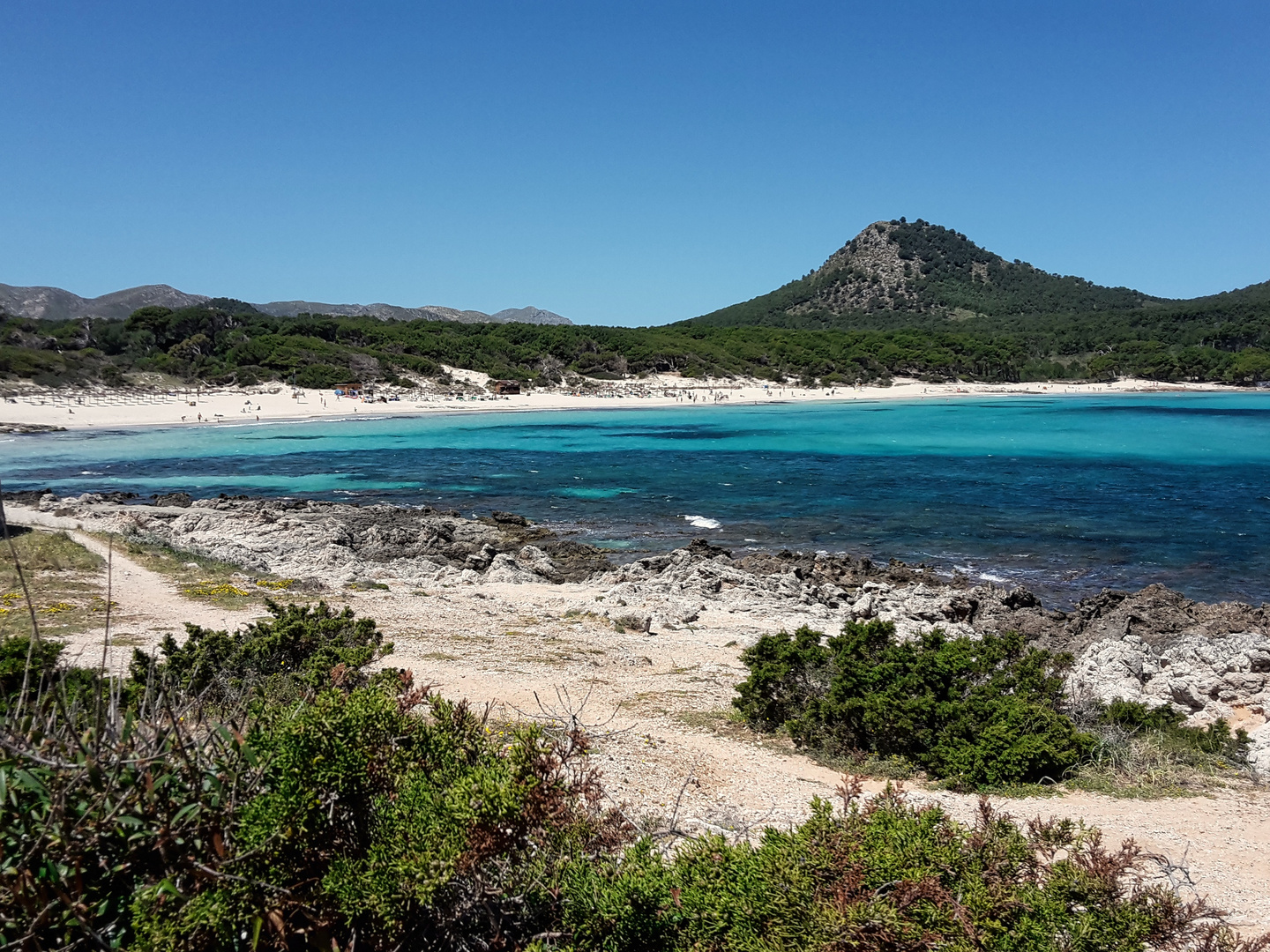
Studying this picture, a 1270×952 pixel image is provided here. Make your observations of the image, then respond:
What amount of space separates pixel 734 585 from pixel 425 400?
54.4m

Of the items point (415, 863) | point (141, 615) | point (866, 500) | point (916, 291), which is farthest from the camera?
point (916, 291)

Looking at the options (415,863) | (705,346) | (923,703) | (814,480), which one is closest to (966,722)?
(923,703)

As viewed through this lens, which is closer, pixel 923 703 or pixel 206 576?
pixel 923 703

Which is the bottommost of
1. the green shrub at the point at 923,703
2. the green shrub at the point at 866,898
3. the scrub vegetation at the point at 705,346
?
the green shrub at the point at 923,703

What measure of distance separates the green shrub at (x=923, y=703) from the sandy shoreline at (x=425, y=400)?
5111 cm

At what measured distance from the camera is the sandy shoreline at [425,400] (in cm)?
5103

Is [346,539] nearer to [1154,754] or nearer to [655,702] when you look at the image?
[655,702]

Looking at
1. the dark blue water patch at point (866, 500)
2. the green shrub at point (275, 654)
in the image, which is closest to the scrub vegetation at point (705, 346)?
the dark blue water patch at point (866, 500)

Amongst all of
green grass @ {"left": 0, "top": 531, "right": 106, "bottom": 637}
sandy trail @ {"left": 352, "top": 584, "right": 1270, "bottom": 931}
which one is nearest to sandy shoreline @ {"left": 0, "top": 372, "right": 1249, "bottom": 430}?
green grass @ {"left": 0, "top": 531, "right": 106, "bottom": 637}

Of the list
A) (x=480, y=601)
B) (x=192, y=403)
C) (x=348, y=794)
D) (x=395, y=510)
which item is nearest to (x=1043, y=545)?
(x=480, y=601)

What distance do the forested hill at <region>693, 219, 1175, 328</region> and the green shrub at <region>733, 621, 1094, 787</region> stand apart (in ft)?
455

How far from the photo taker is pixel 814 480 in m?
30.9

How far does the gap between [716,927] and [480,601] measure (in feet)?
36.9

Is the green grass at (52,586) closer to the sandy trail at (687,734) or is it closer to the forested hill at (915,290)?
the sandy trail at (687,734)
